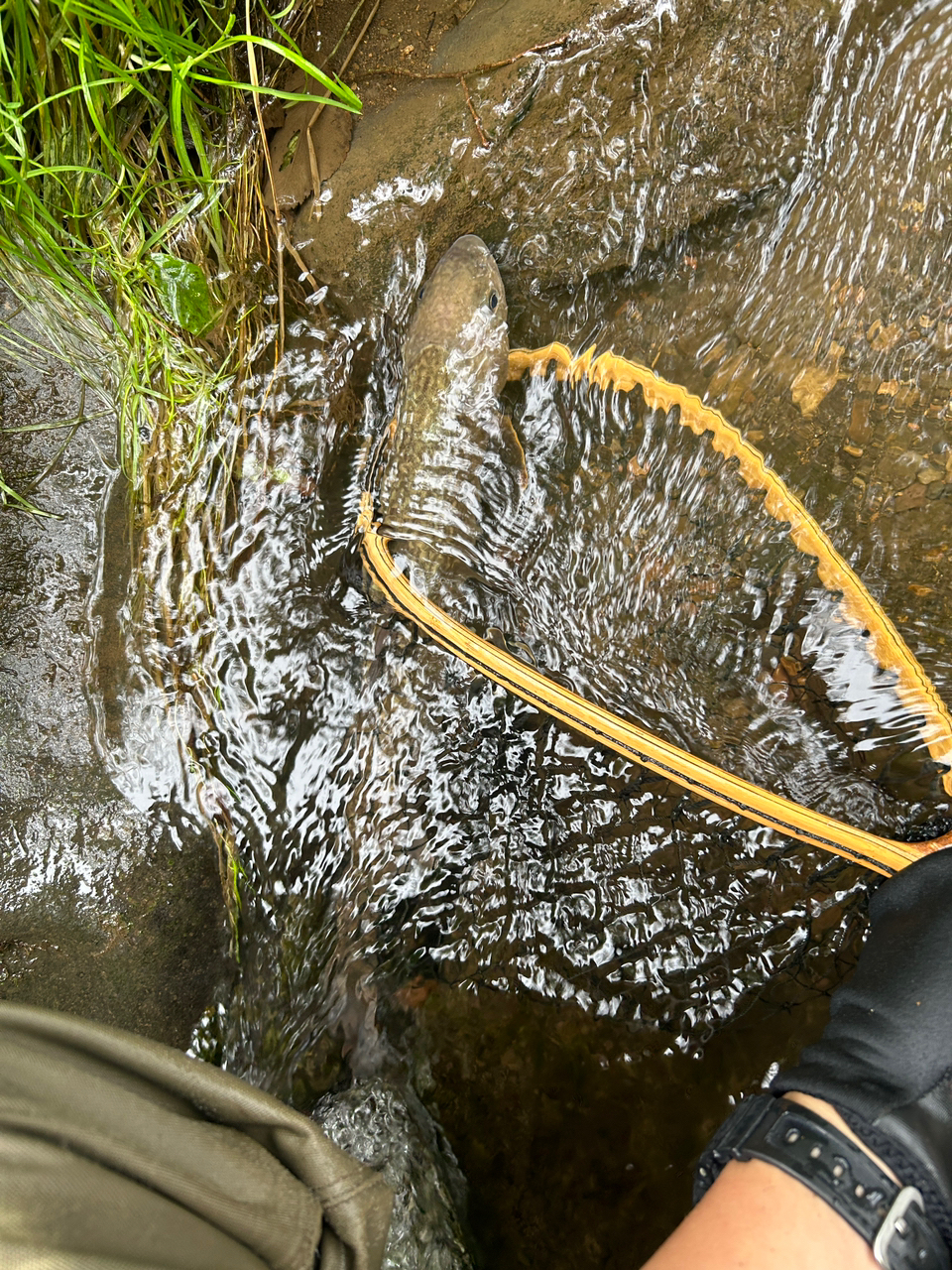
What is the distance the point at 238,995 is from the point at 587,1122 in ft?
4.83

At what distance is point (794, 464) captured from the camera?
2729 mm

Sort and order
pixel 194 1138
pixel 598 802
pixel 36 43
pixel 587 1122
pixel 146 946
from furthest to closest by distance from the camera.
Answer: pixel 146 946, pixel 598 802, pixel 587 1122, pixel 36 43, pixel 194 1138

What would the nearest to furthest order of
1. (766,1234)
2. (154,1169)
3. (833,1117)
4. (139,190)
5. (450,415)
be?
(154,1169), (766,1234), (833,1117), (139,190), (450,415)

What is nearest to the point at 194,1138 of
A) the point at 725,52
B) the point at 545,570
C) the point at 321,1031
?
the point at 321,1031

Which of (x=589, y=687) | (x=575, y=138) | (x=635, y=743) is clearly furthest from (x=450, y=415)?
(x=635, y=743)

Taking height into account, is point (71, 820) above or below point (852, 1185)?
below

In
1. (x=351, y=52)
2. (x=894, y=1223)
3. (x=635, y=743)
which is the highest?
(x=351, y=52)

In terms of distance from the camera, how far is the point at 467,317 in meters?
2.80

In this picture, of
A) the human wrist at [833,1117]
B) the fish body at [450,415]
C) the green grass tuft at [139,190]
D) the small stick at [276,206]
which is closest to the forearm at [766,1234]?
the human wrist at [833,1117]

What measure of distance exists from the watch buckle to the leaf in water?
3.51 meters

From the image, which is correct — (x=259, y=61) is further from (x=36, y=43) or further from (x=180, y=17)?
(x=36, y=43)

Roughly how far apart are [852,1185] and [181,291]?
351 cm

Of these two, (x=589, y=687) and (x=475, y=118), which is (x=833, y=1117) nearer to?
(x=589, y=687)

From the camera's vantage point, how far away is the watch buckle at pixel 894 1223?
5.44 feet
